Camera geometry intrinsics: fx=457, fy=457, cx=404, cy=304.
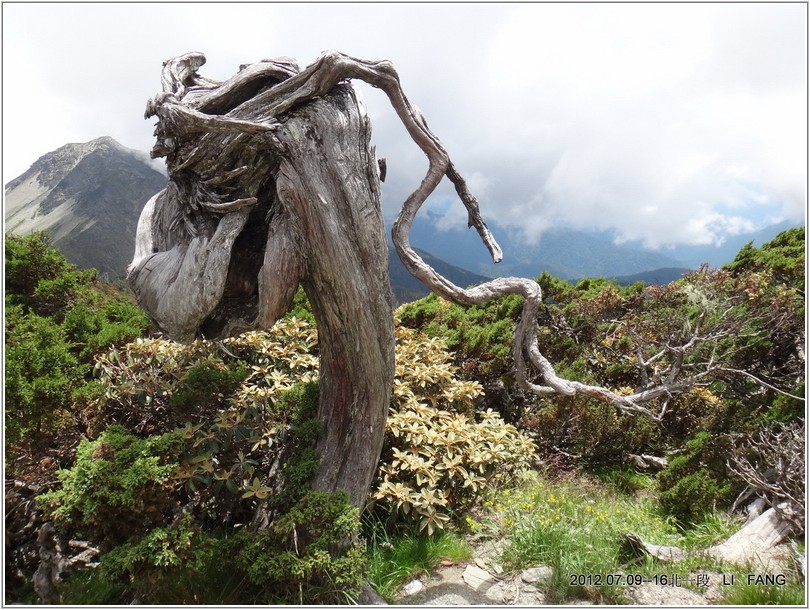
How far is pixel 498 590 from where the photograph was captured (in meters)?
A: 3.05

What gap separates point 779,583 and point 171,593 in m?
3.66

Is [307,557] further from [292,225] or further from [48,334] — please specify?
[48,334]

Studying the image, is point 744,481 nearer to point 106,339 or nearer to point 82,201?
point 106,339

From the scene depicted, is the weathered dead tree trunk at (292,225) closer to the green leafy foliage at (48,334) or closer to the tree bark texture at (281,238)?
the tree bark texture at (281,238)

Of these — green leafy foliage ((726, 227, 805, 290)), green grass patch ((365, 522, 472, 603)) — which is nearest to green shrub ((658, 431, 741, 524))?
green grass patch ((365, 522, 472, 603))

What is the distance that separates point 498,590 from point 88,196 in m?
53.9

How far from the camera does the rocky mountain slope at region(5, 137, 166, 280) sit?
1440 inches

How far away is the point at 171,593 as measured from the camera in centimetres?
273

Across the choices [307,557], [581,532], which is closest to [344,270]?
[307,557]

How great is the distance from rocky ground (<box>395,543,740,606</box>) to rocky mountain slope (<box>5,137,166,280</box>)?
36.2m

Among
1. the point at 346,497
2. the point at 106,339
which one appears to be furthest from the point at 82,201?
the point at 346,497

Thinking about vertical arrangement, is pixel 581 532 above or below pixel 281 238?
below

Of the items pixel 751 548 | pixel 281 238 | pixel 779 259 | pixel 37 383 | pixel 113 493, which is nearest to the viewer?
pixel 113 493

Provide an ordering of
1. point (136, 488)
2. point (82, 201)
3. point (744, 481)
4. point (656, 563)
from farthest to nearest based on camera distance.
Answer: point (82, 201)
point (744, 481)
point (656, 563)
point (136, 488)
